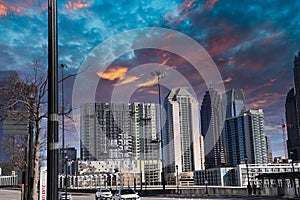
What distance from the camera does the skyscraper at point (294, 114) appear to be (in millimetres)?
114125

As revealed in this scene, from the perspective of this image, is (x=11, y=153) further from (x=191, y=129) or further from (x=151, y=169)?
(x=151, y=169)

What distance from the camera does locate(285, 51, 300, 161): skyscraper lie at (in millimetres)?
114125

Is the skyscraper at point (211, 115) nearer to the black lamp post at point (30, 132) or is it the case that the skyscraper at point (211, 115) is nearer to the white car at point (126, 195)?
the white car at point (126, 195)

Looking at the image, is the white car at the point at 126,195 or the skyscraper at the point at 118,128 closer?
the white car at the point at 126,195

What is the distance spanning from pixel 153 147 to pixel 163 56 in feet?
208

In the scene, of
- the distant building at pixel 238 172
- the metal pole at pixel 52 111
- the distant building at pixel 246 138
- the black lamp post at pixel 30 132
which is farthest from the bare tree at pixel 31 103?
the distant building at pixel 246 138

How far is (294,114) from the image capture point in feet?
412

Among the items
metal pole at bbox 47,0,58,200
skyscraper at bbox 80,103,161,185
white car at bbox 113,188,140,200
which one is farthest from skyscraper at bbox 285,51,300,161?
metal pole at bbox 47,0,58,200

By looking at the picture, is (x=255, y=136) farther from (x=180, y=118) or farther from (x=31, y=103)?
(x=31, y=103)

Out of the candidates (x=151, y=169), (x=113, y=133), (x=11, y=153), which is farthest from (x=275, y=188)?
(x=151, y=169)

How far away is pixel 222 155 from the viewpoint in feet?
544

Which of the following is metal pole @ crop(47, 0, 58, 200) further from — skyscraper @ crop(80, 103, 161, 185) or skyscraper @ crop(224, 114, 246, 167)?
skyscraper @ crop(224, 114, 246, 167)

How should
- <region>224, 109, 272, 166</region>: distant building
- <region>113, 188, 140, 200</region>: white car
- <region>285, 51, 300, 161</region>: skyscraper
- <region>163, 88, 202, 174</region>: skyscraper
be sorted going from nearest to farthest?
<region>113, 188, 140, 200</region>: white car, <region>163, 88, 202, 174</region>: skyscraper, <region>285, 51, 300, 161</region>: skyscraper, <region>224, 109, 272, 166</region>: distant building

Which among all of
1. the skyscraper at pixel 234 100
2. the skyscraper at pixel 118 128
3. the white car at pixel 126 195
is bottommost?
the white car at pixel 126 195
